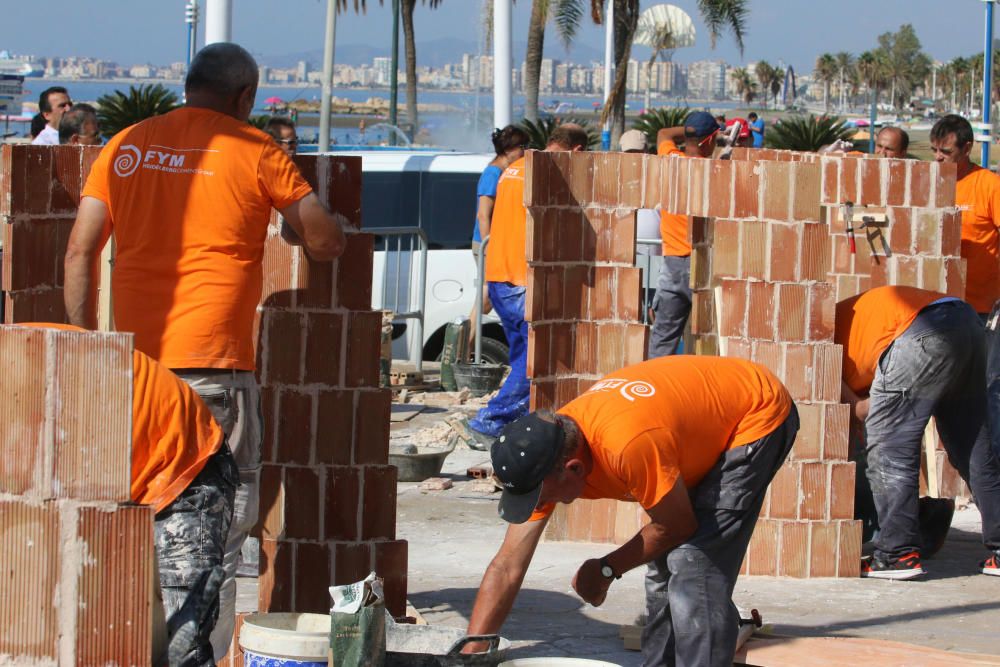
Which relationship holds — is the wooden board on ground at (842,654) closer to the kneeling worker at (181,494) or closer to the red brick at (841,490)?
the red brick at (841,490)

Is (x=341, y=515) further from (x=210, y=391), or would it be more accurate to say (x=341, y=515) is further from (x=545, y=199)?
(x=545, y=199)

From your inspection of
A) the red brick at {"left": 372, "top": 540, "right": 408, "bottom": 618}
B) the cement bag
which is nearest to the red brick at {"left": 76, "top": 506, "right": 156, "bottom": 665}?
the cement bag

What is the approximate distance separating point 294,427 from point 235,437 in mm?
793

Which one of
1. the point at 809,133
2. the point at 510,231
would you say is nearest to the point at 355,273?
the point at 510,231

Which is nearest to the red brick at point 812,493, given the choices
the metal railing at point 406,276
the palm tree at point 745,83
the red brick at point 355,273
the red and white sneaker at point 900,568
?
the red and white sneaker at point 900,568

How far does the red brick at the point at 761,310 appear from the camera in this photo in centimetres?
641

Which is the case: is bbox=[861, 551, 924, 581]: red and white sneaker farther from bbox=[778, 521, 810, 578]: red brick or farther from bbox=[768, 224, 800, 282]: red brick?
bbox=[768, 224, 800, 282]: red brick

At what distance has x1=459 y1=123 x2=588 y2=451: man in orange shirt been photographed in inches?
327

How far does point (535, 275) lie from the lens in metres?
6.88

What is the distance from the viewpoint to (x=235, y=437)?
4539mm

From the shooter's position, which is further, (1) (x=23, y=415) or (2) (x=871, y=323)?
(2) (x=871, y=323)

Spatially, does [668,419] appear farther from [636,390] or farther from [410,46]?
[410,46]

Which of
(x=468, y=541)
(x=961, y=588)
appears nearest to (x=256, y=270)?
(x=468, y=541)

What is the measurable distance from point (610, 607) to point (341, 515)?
4.43 feet
